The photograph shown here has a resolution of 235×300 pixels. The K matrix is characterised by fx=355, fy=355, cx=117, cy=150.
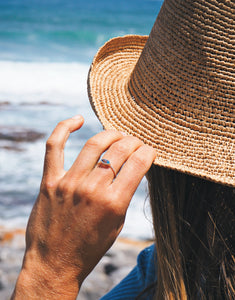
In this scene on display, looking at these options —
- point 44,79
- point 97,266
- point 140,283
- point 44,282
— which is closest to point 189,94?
point 44,282

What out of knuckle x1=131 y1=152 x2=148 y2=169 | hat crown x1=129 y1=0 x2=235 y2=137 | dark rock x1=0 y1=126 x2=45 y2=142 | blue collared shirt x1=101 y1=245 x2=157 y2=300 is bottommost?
dark rock x1=0 y1=126 x2=45 y2=142

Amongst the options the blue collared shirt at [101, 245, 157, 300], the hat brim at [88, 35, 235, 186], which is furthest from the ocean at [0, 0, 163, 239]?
the hat brim at [88, 35, 235, 186]

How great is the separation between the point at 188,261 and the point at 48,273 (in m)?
0.55

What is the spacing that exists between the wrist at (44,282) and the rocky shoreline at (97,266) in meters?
2.32

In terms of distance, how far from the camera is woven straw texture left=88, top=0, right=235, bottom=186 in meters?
1.04

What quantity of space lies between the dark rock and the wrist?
19.9 ft

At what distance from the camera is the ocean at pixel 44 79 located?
201 inches

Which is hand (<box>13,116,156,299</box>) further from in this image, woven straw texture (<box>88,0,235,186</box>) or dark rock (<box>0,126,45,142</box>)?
dark rock (<box>0,126,45,142</box>)

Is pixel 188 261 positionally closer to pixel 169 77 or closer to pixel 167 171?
pixel 167 171

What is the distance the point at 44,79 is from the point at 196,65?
1226cm

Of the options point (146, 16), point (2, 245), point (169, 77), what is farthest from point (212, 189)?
point (146, 16)

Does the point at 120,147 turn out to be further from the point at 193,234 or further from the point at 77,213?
the point at 193,234

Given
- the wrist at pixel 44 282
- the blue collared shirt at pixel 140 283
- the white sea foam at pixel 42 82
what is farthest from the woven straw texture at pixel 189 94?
the white sea foam at pixel 42 82

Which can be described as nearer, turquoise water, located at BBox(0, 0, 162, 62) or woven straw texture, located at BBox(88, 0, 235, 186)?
woven straw texture, located at BBox(88, 0, 235, 186)
